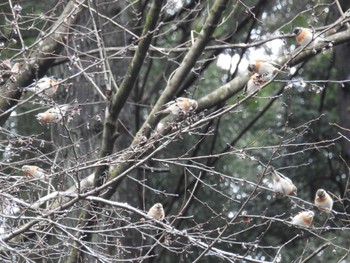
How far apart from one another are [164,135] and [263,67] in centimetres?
82

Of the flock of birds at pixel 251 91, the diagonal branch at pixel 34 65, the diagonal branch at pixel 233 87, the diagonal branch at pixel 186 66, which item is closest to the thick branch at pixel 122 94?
the diagonal branch at pixel 186 66

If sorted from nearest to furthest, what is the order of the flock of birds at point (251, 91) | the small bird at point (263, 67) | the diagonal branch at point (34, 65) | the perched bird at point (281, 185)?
1. the flock of birds at point (251, 91)
2. the perched bird at point (281, 185)
3. the small bird at point (263, 67)
4. the diagonal branch at point (34, 65)

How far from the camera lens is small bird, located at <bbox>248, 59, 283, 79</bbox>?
4441 millimetres

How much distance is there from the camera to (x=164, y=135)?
13.5 feet

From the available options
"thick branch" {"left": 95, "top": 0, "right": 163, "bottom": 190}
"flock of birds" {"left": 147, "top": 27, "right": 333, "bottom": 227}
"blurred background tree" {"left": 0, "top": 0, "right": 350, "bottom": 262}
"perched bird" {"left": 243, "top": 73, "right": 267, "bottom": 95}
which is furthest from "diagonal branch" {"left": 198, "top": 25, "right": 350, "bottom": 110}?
"thick branch" {"left": 95, "top": 0, "right": 163, "bottom": 190}

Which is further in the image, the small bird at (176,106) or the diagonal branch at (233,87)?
the diagonal branch at (233,87)

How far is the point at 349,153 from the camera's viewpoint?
260 inches

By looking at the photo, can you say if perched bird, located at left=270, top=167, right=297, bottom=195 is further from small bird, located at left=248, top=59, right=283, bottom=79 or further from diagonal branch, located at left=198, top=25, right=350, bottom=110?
diagonal branch, located at left=198, top=25, right=350, bottom=110

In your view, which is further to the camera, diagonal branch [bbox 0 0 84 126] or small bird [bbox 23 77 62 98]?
diagonal branch [bbox 0 0 84 126]

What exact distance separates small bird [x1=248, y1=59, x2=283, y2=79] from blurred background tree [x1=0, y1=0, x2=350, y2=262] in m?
0.09

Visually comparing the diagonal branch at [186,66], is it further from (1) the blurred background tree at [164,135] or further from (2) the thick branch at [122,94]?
(2) the thick branch at [122,94]

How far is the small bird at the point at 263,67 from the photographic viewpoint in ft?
14.6

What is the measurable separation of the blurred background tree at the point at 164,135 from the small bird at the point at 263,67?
9cm

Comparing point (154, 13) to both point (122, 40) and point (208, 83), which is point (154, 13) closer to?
point (122, 40)
